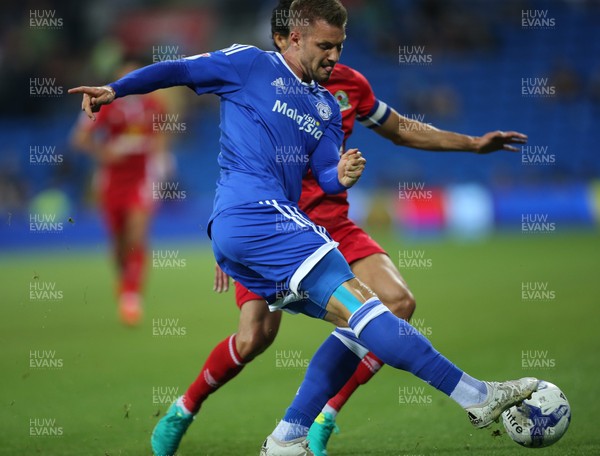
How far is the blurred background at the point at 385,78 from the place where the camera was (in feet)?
78.0

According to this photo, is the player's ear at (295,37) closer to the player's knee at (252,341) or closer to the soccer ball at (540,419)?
the player's knee at (252,341)

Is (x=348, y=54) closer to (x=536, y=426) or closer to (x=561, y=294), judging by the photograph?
(x=561, y=294)

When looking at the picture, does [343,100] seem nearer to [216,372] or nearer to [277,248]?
[277,248]

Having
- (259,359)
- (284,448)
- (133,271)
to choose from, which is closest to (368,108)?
(284,448)

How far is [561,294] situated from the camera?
451 inches

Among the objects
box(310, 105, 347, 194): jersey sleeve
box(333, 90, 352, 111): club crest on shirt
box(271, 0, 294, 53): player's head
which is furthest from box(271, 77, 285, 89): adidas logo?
box(333, 90, 352, 111): club crest on shirt

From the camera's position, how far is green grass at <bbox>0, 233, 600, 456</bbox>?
554 centimetres

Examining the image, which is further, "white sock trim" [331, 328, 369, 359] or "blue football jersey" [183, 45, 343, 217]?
"white sock trim" [331, 328, 369, 359]

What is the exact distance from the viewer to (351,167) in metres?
4.38

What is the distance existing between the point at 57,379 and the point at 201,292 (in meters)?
5.53

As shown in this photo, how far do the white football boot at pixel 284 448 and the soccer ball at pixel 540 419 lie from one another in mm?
1060

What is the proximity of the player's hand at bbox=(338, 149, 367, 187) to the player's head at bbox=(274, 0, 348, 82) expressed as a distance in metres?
0.53

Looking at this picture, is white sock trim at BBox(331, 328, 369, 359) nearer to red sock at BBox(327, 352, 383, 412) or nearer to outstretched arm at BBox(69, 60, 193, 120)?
red sock at BBox(327, 352, 383, 412)

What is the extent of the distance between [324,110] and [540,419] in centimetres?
188
